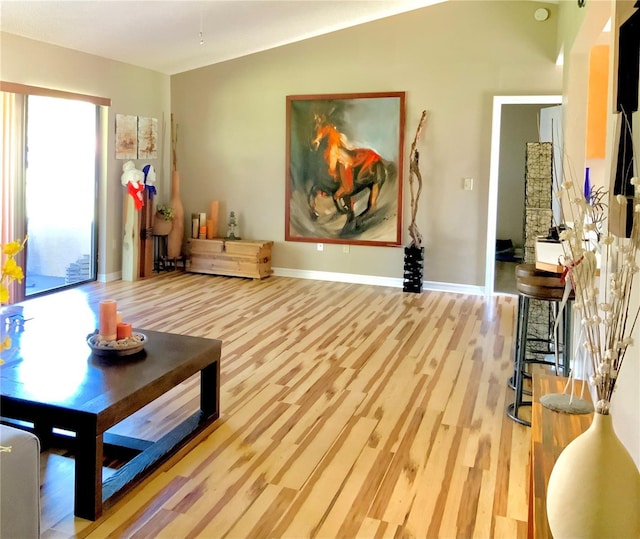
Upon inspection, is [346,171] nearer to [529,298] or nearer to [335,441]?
[529,298]

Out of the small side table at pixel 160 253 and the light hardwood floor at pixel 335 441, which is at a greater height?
the small side table at pixel 160 253

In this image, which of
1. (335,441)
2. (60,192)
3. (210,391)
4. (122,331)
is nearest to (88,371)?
(122,331)

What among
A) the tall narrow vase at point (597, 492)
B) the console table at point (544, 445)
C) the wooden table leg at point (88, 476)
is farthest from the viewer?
the wooden table leg at point (88, 476)

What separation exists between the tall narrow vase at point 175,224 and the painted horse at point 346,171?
66.7 inches

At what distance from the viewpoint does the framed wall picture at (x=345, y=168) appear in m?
6.74

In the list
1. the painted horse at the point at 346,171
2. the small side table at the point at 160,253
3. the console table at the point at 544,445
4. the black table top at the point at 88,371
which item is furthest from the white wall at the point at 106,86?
the console table at the point at 544,445

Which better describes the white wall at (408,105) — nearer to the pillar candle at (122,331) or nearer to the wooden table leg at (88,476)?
the pillar candle at (122,331)

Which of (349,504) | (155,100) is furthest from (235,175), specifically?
(349,504)

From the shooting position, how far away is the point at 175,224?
7.40 metres

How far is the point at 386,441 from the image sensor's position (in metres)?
3.00

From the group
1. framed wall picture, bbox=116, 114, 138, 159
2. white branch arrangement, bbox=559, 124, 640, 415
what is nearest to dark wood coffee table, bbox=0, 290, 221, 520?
white branch arrangement, bbox=559, 124, 640, 415

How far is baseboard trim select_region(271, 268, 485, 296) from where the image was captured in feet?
21.9

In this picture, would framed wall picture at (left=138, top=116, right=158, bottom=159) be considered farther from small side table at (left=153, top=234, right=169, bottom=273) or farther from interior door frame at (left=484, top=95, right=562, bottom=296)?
interior door frame at (left=484, top=95, right=562, bottom=296)

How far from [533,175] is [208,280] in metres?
3.76
